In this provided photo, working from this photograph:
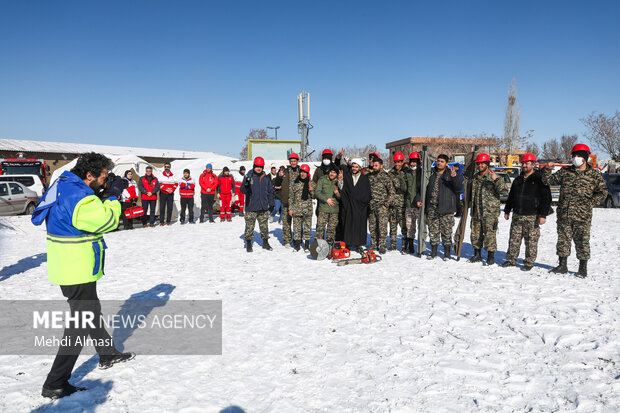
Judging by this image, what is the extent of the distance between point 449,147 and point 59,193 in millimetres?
42986

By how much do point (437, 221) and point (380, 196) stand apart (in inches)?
50.0

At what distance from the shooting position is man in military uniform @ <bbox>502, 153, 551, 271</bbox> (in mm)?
6219

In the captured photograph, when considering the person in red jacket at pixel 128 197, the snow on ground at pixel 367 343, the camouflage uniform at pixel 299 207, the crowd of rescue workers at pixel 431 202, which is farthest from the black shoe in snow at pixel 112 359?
the person in red jacket at pixel 128 197

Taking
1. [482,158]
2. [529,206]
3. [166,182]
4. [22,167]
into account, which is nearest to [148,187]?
[166,182]

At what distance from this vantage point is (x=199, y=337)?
3.94m

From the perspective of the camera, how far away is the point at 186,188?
41.2 feet

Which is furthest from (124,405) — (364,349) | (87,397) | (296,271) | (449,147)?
(449,147)

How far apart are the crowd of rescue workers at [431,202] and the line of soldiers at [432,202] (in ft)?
0.05

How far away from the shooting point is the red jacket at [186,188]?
40.9 feet

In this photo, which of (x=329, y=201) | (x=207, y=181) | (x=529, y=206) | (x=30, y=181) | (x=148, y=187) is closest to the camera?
(x=529, y=206)

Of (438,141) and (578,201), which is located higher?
(438,141)

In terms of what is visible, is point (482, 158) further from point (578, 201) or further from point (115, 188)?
point (115, 188)

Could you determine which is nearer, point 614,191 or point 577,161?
point 577,161

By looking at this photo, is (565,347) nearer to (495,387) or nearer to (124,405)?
(495,387)
